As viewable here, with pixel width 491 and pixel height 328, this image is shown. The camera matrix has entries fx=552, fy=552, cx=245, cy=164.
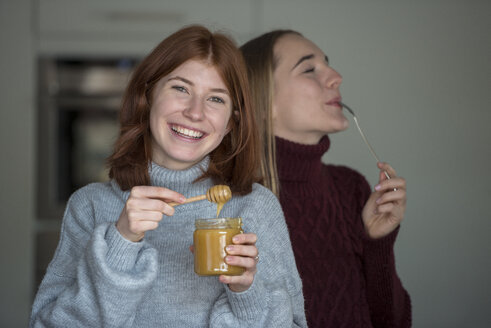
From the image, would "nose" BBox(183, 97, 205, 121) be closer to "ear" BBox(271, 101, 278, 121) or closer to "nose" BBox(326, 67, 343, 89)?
"ear" BBox(271, 101, 278, 121)

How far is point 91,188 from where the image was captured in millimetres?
1450

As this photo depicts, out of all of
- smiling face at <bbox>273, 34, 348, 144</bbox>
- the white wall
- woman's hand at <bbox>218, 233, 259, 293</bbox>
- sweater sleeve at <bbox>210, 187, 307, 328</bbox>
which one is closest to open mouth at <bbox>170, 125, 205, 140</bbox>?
sweater sleeve at <bbox>210, 187, 307, 328</bbox>

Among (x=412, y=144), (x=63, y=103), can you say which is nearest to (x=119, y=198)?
(x=63, y=103)

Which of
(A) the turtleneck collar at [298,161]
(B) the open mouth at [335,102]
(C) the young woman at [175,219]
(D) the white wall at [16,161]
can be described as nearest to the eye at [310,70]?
(B) the open mouth at [335,102]

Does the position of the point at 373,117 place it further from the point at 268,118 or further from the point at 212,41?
the point at 212,41

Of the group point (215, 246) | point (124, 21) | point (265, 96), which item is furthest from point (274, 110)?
point (124, 21)

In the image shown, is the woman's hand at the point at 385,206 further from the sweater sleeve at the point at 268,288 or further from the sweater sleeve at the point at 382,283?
the sweater sleeve at the point at 268,288

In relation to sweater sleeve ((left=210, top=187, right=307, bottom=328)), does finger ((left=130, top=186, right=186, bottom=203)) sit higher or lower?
higher

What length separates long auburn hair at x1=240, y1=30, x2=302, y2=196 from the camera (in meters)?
1.64

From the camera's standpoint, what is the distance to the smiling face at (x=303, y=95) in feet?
5.42

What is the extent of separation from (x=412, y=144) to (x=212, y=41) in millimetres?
1810

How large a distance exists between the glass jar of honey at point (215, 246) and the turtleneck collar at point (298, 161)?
568 millimetres

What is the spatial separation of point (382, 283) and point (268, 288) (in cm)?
47

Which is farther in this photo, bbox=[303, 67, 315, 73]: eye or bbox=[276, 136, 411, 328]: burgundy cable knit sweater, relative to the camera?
bbox=[303, 67, 315, 73]: eye
